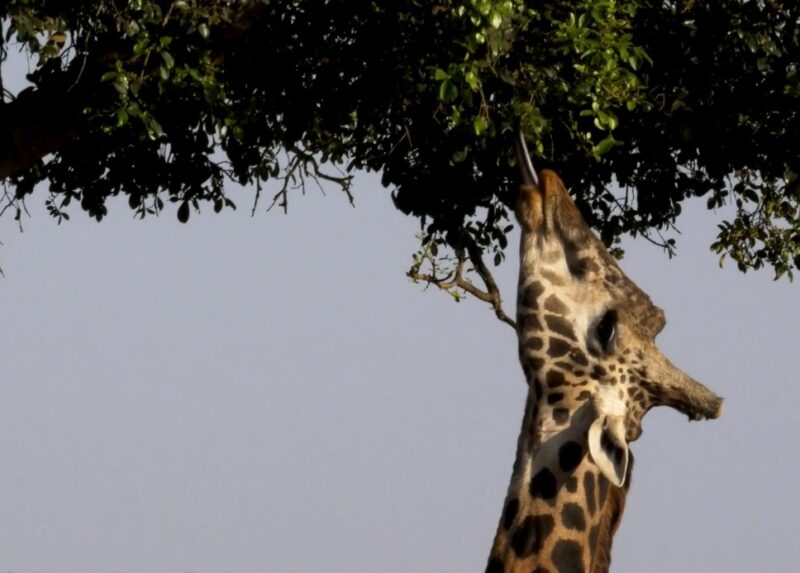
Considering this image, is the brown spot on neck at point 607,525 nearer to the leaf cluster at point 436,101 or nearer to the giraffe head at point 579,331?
the giraffe head at point 579,331

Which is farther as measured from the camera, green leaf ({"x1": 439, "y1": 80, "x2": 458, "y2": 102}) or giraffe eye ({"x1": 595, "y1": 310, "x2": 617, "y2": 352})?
green leaf ({"x1": 439, "y1": 80, "x2": 458, "y2": 102})

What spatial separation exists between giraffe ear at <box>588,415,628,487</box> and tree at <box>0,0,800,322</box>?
5.30 metres

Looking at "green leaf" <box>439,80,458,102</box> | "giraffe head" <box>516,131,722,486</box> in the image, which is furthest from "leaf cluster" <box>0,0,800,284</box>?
"giraffe head" <box>516,131,722,486</box>

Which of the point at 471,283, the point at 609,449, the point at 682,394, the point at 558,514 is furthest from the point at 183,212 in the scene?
the point at 609,449

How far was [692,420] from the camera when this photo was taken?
7.39 meters

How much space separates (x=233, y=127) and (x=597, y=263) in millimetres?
5861

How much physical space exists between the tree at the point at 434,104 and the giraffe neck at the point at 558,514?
16.3 feet

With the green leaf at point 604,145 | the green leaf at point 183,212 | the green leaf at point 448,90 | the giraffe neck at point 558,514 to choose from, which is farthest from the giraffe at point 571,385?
the green leaf at point 183,212

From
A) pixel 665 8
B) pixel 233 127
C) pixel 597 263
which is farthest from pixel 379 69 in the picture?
pixel 597 263

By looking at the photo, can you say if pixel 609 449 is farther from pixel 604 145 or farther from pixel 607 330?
pixel 604 145

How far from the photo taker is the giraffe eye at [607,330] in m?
7.61

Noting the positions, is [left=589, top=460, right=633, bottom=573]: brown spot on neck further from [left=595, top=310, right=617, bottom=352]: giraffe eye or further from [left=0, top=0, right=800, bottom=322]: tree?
[left=0, top=0, right=800, bottom=322]: tree

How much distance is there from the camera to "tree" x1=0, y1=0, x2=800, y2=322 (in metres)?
12.6

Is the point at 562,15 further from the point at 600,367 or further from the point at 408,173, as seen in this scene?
the point at 600,367
